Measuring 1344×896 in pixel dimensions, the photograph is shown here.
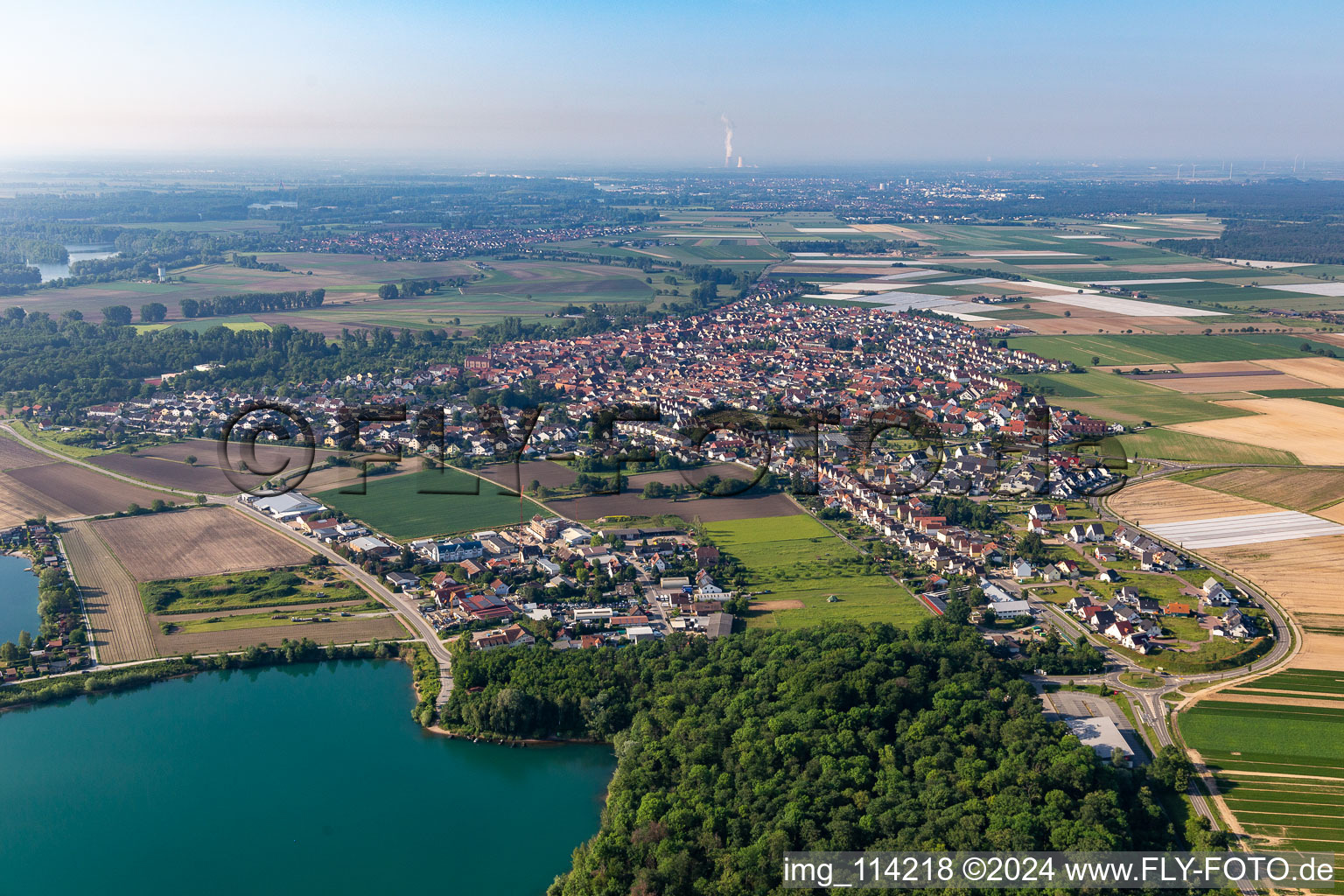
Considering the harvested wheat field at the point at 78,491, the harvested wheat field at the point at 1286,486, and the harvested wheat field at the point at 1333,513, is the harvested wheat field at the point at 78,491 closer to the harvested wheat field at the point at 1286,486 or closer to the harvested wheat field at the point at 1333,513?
the harvested wheat field at the point at 1286,486

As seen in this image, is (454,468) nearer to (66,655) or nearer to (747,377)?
(66,655)

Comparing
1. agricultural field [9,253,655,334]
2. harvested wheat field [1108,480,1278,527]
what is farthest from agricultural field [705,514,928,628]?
agricultural field [9,253,655,334]

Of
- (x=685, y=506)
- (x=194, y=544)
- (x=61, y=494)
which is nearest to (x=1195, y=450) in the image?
(x=685, y=506)

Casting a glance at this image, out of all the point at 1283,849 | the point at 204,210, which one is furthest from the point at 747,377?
the point at 204,210

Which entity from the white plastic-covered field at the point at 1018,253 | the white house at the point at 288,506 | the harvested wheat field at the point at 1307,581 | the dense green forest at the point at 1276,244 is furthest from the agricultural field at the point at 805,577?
the dense green forest at the point at 1276,244

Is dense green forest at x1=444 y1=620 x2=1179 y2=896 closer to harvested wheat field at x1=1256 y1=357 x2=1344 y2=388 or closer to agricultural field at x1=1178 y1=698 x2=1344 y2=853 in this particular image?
agricultural field at x1=1178 y1=698 x2=1344 y2=853
